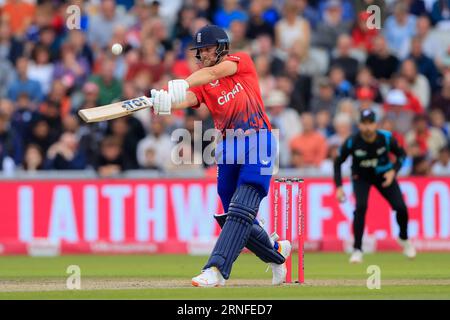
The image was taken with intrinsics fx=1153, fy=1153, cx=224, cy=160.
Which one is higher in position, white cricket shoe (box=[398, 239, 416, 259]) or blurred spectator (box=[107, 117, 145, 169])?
blurred spectator (box=[107, 117, 145, 169])

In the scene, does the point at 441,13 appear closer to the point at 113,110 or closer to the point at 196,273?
the point at 196,273

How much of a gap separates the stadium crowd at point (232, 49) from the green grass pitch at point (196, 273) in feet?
7.27

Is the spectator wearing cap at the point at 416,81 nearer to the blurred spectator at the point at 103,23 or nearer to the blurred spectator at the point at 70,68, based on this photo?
the blurred spectator at the point at 103,23

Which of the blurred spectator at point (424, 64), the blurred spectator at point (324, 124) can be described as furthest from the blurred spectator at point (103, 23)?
the blurred spectator at point (424, 64)

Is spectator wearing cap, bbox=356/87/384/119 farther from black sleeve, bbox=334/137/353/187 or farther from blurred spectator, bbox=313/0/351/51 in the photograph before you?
black sleeve, bbox=334/137/353/187

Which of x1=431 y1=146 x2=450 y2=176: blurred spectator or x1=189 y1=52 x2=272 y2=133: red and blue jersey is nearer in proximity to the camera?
x1=189 y1=52 x2=272 y2=133: red and blue jersey

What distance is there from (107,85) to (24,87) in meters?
1.46

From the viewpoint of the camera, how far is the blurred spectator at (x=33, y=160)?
18312 millimetres

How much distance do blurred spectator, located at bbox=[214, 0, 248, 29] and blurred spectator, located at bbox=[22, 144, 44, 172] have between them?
441 cm

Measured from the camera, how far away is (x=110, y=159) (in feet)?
59.3

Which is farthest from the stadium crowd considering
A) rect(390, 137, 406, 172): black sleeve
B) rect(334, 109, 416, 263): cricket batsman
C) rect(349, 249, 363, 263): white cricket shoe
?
rect(349, 249, 363, 263): white cricket shoe

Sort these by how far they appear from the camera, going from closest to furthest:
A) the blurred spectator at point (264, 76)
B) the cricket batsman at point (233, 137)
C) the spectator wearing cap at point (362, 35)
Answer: the cricket batsman at point (233, 137) < the blurred spectator at point (264, 76) < the spectator wearing cap at point (362, 35)

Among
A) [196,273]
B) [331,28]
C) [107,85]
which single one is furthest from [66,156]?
[196,273]

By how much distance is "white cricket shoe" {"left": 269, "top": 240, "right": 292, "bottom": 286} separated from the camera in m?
11.0
